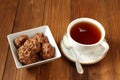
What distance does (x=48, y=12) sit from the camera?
0.85 m

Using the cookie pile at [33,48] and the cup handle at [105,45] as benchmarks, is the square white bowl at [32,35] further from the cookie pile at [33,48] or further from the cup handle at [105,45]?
the cup handle at [105,45]

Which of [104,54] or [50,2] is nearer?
[104,54]

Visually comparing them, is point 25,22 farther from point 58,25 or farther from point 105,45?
point 105,45

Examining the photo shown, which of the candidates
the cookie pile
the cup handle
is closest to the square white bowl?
the cookie pile

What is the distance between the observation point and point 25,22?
0.82 meters

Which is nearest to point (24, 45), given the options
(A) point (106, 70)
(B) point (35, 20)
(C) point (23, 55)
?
(C) point (23, 55)

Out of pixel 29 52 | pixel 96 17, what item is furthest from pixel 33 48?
pixel 96 17

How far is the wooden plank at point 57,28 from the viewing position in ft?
2.30

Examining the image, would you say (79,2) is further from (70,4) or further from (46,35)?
(46,35)

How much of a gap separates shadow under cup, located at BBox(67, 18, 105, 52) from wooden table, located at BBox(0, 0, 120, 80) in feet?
0.24

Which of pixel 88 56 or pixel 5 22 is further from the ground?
pixel 5 22

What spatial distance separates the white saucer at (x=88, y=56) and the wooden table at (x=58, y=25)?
2 centimetres

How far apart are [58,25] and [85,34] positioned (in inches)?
5.2

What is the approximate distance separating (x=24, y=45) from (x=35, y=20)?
16cm
